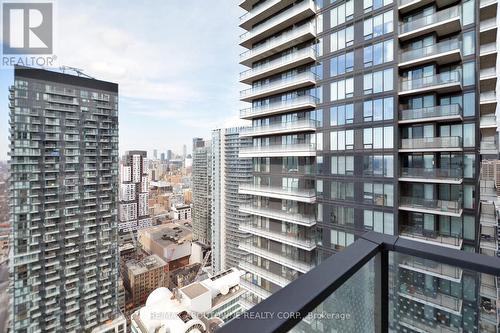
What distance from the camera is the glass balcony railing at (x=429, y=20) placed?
8633mm

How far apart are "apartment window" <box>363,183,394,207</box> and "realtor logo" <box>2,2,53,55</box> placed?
1219cm

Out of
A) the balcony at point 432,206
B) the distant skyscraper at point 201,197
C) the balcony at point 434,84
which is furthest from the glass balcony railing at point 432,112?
the distant skyscraper at point 201,197

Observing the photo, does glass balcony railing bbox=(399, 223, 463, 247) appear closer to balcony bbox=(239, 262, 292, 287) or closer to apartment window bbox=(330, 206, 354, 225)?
apartment window bbox=(330, 206, 354, 225)

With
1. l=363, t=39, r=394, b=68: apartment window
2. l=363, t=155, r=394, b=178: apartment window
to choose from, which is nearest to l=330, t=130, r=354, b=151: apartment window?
l=363, t=155, r=394, b=178: apartment window

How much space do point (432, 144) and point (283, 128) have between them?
6.51m

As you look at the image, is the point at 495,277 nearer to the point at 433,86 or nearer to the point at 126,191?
the point at 433,86

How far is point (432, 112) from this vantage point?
8945 millimetres

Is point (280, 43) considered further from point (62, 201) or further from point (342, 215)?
point (62, 201)

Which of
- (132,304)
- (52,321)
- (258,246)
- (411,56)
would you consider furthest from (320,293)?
(132,304)

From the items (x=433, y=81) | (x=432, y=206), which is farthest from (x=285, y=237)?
(x=433, y=81)

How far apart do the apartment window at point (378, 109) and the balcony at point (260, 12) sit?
23.3ft

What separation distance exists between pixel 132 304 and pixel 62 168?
2595 cm

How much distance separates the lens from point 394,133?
30.9 ft

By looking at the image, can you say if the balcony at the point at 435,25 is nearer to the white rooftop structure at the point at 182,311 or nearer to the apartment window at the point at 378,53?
the apartment window at the point at 378,53
